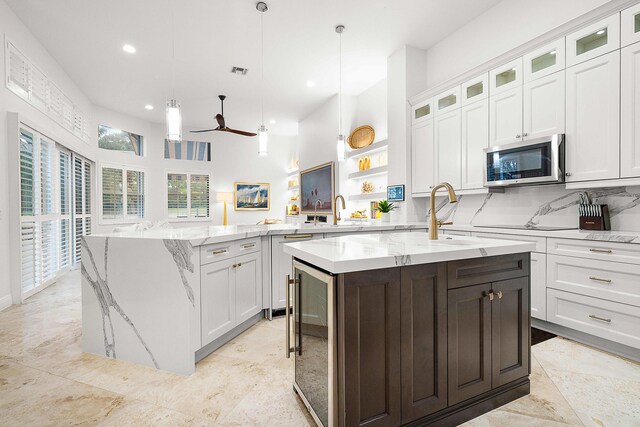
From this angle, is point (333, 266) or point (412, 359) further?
point (412, 359)

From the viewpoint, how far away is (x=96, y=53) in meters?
4.30

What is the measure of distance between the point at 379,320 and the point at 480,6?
12.5ft

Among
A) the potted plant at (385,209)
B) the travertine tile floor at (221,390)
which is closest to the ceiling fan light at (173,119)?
the travertine tile floor at (221,390)

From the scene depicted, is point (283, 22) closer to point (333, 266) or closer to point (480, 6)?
point (480, 6)

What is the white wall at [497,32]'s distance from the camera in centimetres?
285

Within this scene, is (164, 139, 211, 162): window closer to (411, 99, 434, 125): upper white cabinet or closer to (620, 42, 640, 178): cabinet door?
(411, 99, 434, 125): upper white cabinet

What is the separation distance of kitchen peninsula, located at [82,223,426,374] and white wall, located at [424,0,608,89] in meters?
3.44

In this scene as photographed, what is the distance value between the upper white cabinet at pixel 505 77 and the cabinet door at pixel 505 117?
48 millimetres

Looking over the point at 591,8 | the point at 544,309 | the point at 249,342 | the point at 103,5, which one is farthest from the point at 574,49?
the point at 103,5

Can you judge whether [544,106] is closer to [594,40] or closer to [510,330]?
[594,40]

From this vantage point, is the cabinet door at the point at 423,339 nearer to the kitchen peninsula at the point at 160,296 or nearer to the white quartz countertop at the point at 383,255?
the white quartz countertop at the point at 383,255

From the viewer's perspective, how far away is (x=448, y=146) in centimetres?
→ 368

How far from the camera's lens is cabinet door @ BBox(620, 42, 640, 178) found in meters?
2.17

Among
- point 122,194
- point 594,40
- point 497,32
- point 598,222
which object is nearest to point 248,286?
point 598,222
